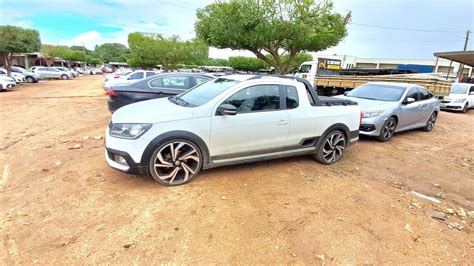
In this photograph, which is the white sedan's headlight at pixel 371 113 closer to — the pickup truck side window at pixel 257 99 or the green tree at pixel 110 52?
the pickup truck side window at pixel 257 99

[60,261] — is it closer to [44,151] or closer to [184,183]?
[184,183]

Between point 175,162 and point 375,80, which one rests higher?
point 375,80

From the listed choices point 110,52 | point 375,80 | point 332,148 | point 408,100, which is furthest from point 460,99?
point 110,52

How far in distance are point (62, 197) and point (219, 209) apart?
1.93 metres

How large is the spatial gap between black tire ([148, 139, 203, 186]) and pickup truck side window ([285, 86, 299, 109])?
1.61 m

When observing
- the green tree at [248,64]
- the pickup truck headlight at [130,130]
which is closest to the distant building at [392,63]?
the green tree at [248,64]

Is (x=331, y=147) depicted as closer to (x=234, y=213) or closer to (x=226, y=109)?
(x=226, y=109)

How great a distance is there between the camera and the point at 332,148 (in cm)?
523

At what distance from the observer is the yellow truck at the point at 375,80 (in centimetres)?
1092

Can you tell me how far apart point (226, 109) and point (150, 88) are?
441cm

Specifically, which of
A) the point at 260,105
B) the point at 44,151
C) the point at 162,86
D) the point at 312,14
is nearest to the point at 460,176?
the point at 260,105

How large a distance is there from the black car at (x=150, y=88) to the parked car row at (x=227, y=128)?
286 centimetres

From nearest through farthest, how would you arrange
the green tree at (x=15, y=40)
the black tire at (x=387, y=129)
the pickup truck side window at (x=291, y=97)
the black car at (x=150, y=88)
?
the pickup truck side window at (x=291, y=97) → the black tire at (x=387, y=129) → the black car at (x=150, y=88) → the green tree at (x=15, y=40)

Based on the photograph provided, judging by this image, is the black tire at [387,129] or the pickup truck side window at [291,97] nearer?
the pickup truck side window at [291,97]
